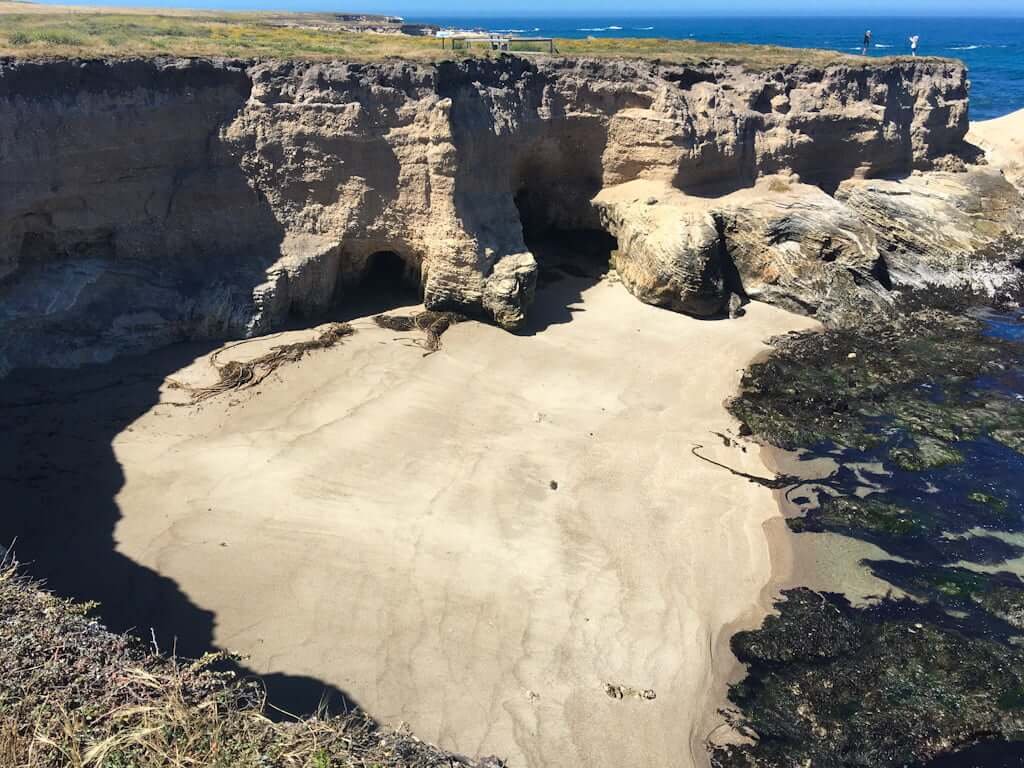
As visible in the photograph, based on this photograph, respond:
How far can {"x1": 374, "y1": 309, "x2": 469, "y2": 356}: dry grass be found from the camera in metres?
17.8

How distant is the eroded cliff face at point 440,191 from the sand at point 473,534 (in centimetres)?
199

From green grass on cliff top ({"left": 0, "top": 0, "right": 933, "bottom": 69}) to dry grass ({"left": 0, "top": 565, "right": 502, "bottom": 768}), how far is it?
13.4m

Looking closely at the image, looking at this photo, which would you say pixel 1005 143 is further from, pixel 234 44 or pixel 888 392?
pixel 234 44

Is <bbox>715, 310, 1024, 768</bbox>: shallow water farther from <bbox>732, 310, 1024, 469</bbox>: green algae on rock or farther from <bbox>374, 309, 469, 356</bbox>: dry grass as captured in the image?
<bbox>374, 309, 469, 356</bbox>: dry grass

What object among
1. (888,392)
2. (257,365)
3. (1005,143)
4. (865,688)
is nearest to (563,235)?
(888,392)

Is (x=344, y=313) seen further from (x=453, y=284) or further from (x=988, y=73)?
(x=988, y=73)

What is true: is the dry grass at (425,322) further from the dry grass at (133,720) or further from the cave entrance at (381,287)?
the dry grass at (133,720)

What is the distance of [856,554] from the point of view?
12.6m

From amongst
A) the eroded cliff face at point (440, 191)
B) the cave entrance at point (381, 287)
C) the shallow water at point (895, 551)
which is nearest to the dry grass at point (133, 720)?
the shallow water at point (895, 551)

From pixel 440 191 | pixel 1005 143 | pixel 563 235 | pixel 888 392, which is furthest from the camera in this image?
pixel 1005 143

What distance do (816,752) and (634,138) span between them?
1717 centimetres

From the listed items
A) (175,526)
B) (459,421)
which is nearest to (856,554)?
(459,421)

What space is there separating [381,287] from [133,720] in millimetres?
15102

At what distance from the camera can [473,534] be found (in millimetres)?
12234
